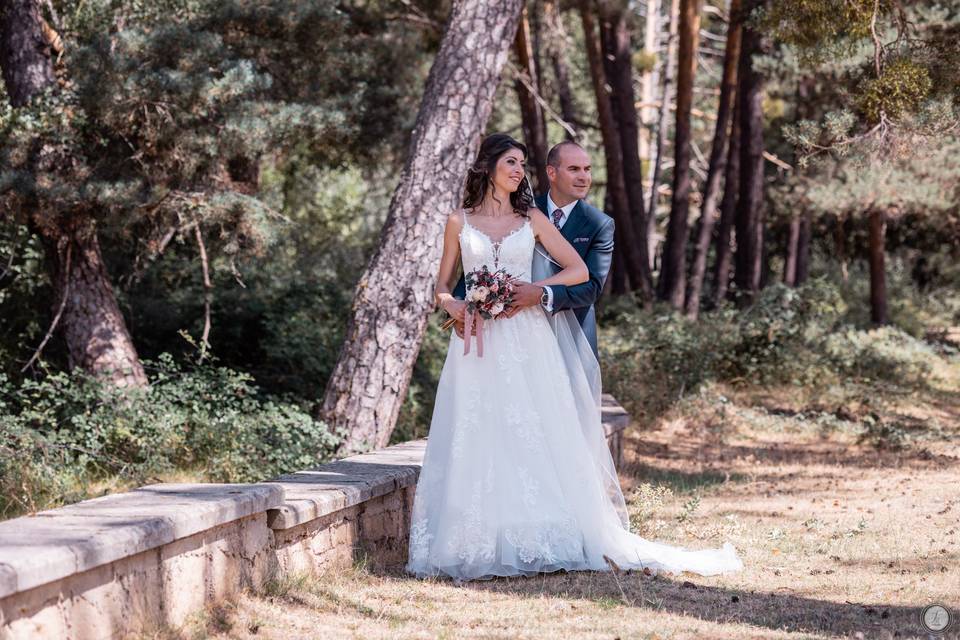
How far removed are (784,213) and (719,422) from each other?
995 centimetres

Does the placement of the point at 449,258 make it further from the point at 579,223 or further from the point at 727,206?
Answer: the point at 727,206

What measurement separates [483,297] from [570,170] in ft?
3.04

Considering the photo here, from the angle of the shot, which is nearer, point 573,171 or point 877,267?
point 573,171

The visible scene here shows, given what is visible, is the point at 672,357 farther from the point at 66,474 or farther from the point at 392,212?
the point at 66,474

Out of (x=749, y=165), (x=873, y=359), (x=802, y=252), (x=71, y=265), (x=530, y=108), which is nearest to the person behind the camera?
(x=71, y=265)

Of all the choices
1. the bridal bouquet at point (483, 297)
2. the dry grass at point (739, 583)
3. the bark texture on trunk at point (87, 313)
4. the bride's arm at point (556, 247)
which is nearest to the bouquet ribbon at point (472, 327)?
the bridal bouquet at point (483, 297)

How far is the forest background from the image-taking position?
8062 millimetres

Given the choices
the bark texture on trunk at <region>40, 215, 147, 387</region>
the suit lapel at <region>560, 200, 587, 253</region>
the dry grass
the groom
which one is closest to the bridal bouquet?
the groom

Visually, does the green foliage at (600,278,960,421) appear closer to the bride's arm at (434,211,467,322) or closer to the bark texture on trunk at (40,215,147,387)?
the bark texture on trunk at (40,215,147,387)

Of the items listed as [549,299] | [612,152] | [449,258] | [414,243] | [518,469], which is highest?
[612,152]

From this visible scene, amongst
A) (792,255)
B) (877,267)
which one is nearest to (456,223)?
(877,267)

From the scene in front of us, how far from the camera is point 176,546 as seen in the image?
156 inches

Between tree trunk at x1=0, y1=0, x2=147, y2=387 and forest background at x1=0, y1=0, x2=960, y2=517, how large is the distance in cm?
2

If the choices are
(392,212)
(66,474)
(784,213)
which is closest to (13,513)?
(66,474)
